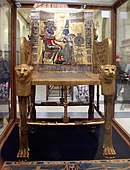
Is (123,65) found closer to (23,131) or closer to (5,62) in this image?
(5,62)

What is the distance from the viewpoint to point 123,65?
9.78ft

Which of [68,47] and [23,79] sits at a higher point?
[68,47]

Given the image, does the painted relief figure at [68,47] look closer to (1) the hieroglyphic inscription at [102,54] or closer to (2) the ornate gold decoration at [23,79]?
(1) the hieroglyphic inscription at [102,54]

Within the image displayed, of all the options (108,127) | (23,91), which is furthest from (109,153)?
(23,91)

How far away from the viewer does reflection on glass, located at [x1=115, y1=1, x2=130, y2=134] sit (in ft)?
9.45

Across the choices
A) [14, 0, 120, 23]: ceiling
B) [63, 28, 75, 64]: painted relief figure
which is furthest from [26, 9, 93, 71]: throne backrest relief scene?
[14, 0, 120, 23]: ceiling

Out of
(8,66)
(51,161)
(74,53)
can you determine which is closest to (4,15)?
(8,66)

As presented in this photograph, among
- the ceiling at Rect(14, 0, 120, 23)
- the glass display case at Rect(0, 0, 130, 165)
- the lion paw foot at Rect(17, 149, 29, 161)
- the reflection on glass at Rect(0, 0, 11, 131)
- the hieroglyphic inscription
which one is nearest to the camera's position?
the lion paw foot at Rect(17, 149, 29, 161)

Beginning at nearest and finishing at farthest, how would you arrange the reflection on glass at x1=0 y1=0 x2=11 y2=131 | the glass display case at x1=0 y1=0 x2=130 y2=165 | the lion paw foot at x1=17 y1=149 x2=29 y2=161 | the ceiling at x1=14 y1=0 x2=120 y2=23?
the lion paw foot at x1=17 y1=149 x2=29 y2=161
the reflection on glass at x1=0 y1=0 x2=11 y2=131
the glass display case at x1=0 y1=0 x2=130 y2=165
the ceiling at x1=14 y1=0 x2=120 y2=23

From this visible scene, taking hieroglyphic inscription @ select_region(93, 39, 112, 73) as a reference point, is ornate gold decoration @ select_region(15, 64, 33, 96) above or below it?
below

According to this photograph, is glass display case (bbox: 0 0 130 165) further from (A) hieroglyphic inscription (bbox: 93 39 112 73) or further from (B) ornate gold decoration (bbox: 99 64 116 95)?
(B) ornate gold decoration (bbox: 99 64 116 95)

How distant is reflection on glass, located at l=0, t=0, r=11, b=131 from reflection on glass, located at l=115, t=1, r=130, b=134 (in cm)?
136

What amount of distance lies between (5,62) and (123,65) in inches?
56.0

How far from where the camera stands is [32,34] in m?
2.84
